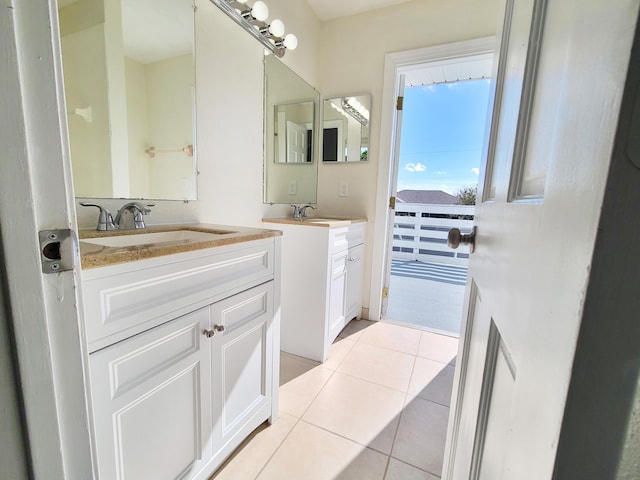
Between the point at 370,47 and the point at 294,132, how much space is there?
903mm

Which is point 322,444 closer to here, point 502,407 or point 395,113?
point 502,407

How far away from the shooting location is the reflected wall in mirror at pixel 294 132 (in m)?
1.90

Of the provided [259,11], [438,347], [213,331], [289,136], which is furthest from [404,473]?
[259,11]

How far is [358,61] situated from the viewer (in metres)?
2.16

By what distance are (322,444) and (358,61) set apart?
2537 millimetres

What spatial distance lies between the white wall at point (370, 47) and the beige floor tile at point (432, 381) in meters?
0.75

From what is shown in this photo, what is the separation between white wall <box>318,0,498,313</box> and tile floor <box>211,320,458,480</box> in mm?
733

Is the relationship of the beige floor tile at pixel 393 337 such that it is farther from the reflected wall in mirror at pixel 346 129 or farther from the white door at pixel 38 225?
the white door at pixel 38 225

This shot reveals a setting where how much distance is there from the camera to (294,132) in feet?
6.73

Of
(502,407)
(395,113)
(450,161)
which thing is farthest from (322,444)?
(450,161)

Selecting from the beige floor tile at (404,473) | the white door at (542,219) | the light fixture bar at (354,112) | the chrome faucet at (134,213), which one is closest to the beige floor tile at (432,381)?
the beige floor tile at (404,473)

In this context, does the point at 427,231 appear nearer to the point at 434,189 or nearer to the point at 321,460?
the point at 434,189

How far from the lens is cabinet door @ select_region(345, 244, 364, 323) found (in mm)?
2031

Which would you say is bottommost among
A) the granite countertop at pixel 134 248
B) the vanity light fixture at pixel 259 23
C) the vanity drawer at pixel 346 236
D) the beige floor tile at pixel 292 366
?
the beige floor tile at pixel 292 366
